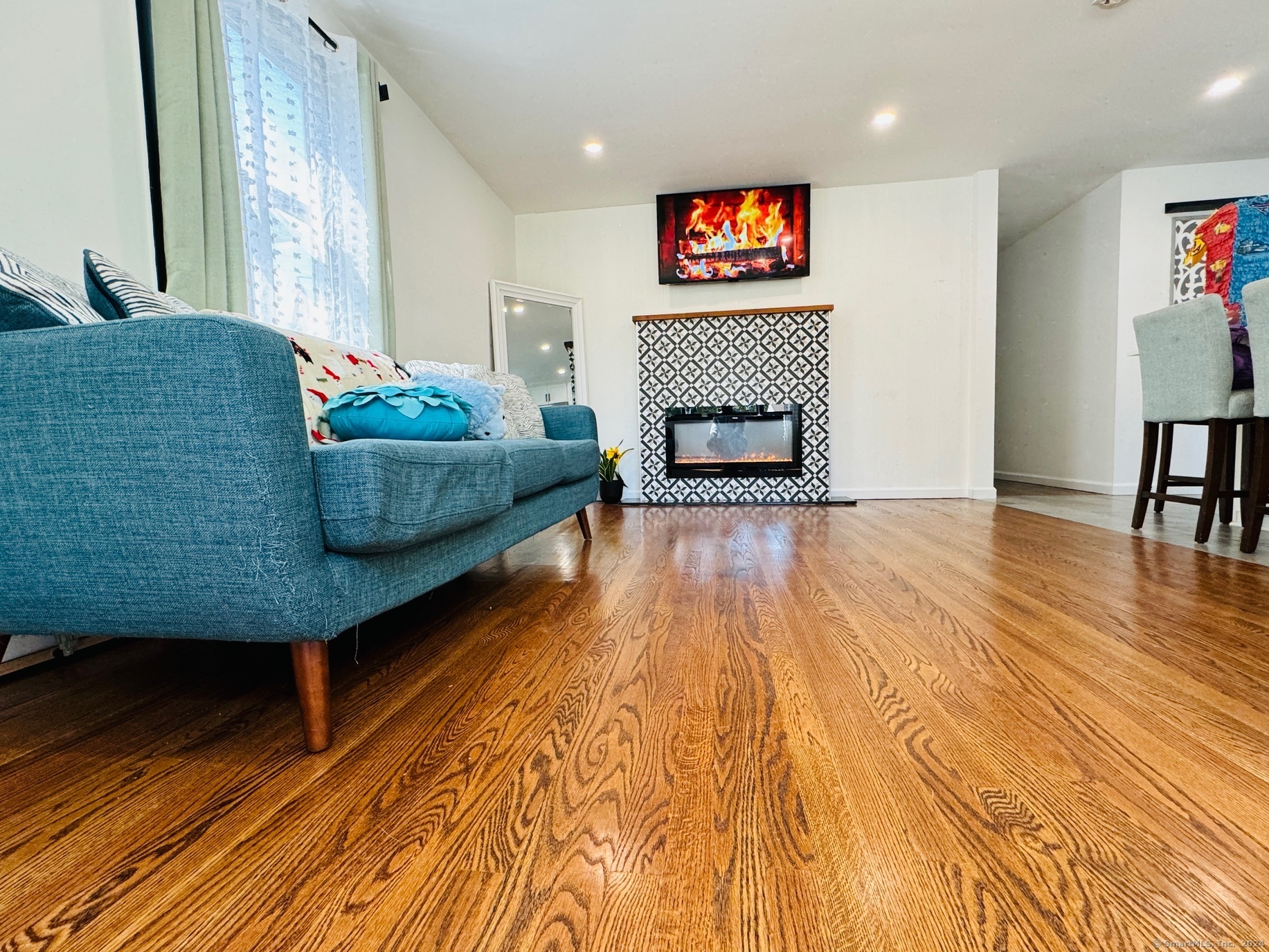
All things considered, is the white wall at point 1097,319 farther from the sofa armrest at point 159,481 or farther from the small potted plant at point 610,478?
the sofa armrest at point 159,481

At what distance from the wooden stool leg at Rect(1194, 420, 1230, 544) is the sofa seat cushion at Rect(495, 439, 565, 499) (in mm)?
2470

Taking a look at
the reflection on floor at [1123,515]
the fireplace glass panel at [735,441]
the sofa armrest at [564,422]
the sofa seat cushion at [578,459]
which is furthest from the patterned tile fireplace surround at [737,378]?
the sofa seat cushion at [578,459]

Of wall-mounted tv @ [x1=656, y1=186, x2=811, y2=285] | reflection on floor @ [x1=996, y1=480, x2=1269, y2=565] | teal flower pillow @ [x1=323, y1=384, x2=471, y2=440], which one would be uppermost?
wall-mounted tv @ [x1=656, y1=186, x2=811, y2=285]

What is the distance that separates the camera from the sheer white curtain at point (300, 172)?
1.77m

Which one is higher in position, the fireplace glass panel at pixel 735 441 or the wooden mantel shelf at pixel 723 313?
the wooden mantel shelf at pixel 723 313

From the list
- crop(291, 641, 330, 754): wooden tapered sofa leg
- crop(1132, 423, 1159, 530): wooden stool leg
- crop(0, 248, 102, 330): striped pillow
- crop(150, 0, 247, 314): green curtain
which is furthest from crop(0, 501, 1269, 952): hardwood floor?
crop(1132, 423, 1159, 530): wooden stool leg

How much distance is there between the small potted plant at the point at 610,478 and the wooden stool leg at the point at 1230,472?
3212 mm

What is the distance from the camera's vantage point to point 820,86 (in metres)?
2.81

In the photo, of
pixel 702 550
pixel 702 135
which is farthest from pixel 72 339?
pixel 702 135

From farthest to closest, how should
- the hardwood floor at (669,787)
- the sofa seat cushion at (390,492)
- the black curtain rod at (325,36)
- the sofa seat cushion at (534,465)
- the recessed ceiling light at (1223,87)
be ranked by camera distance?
1. the recessed ceiling light at (1223,87)
2. the black curtain rod at (325,36)
3. the sofa seat cushion at (534,465)
4. the sofa seat cushion at (390,492)
5. the hardwood floor at (669,787)

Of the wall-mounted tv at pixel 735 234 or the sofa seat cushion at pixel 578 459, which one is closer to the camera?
the sofa seat cushion at pixel 578 459

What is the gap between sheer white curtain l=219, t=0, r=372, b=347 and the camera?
1772 mm

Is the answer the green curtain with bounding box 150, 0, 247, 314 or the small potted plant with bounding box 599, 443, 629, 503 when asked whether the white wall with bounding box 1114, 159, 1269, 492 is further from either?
the green curtain with bounding box 150, 0, 247, 314

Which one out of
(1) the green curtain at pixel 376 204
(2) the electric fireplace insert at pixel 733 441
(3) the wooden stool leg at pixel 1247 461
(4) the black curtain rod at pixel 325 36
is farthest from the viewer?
(2) the electric fireplace insert at pixel 733 441
